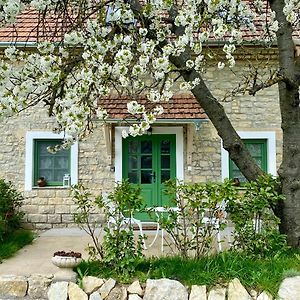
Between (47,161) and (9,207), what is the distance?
61.9 inches

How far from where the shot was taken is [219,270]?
4633 mm

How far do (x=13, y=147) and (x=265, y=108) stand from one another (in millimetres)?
5921

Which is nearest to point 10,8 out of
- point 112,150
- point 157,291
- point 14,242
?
point 157,291

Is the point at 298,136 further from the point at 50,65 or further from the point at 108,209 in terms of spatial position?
the point at 50,65

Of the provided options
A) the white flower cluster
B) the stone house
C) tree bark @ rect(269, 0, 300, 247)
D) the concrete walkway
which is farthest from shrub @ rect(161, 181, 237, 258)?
the stone house

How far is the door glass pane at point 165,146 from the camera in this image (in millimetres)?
9625

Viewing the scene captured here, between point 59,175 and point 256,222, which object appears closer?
point 256,222

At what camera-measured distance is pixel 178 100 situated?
29.5 ft

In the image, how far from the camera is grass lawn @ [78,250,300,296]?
4.51 metres

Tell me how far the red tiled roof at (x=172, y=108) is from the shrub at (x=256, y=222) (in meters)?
3.58

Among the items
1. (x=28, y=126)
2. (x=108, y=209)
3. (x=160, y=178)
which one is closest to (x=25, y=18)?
(x=28, y=126)

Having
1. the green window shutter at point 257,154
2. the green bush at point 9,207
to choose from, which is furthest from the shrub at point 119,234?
the green window shutter at point 257,154

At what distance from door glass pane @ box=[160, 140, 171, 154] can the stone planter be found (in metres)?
5.24

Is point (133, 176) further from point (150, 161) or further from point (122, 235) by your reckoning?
point (122, 235)
